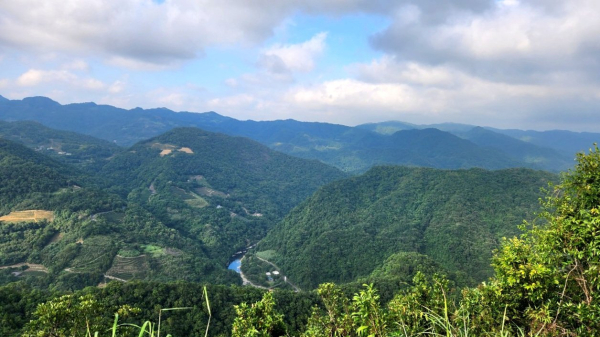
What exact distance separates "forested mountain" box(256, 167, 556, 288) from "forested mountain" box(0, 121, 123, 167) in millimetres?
127331

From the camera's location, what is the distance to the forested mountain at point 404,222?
79000mm

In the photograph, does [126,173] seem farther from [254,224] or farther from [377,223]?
[377,223]

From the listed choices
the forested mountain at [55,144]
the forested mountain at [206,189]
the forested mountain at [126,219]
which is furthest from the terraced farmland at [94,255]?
the forested mountain at [55,144]

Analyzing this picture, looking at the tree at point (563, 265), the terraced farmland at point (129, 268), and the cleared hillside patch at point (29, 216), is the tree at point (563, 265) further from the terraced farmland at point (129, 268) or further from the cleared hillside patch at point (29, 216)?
the cleared hillside patch at point (29, 216)

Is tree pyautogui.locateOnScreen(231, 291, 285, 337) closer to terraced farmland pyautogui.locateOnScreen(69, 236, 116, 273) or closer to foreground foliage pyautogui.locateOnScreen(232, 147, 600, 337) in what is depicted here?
foreground foliage pyautogui.locateOnScreen(232, 147, 600, 337)

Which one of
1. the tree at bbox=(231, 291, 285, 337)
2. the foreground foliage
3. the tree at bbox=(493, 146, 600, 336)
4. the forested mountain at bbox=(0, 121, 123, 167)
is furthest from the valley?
the tree at bbox=(231, 291, 285, 337)

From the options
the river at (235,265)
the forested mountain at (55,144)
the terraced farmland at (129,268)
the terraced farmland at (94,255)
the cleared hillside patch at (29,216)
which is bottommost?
the river at (235,265)

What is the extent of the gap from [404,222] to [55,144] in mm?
200424

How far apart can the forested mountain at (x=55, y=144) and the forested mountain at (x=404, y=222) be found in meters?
127

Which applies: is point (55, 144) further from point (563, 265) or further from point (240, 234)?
point (563, 265)

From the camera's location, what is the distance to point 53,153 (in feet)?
537

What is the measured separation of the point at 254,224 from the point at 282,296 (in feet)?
274

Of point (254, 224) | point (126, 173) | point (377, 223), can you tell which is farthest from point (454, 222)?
point (126, 173)

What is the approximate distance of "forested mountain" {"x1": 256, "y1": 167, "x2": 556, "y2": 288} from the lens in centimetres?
7900
